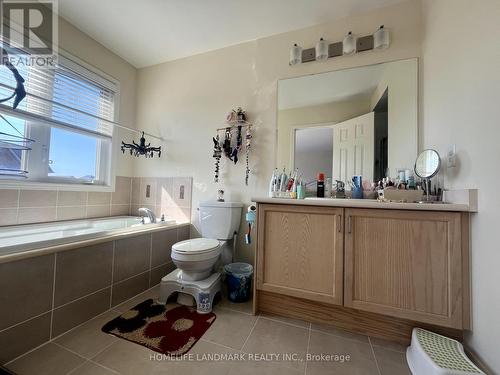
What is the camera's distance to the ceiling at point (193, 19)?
1.63m

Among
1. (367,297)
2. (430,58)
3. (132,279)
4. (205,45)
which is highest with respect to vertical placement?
(205,45)

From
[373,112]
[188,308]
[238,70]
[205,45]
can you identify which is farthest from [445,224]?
[205,45]

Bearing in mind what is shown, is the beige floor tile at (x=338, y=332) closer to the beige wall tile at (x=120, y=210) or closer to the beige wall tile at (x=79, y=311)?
the beige wall tile at (x=79, y=311)

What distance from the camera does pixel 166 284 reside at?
1.55 metres

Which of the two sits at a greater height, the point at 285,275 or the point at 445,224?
the point at 445,224

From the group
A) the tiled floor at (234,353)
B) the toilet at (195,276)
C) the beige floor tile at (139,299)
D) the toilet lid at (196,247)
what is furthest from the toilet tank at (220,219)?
the tiled floor at (234,353)

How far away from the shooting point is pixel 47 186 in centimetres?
171

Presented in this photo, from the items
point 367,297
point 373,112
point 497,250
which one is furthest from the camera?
point 373,112

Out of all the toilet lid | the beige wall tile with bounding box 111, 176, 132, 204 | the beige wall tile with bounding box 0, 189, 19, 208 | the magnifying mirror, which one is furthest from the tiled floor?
the beige wall tile with bounding box 111, 176, 132, 204

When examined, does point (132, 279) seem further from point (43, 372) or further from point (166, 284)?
point (43, 372)

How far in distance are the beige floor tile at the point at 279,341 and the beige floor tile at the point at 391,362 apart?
37cm

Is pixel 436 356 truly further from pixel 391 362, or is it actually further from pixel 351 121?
pixel 351 121

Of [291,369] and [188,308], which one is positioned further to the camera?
[188,308]

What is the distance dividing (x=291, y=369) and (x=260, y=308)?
492 millimetres
